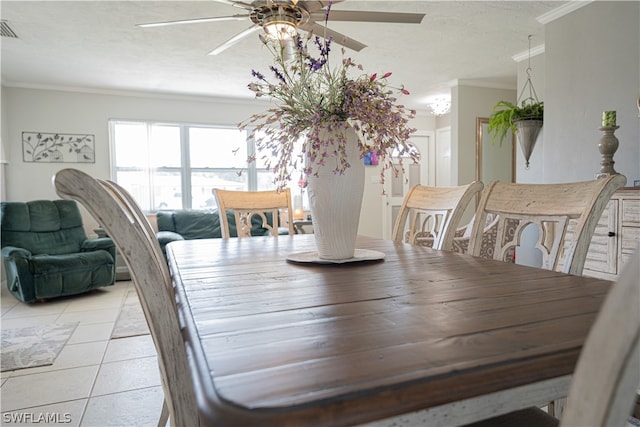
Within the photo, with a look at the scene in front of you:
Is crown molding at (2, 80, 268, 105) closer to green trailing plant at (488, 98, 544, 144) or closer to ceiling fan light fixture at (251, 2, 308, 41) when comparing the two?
green trailing plant at (488, 98, 544, 144)

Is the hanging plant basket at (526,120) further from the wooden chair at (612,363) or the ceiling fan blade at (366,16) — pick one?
the wooden chair at (612,363)

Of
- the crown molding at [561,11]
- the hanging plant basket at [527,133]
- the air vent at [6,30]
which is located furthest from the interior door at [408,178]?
the air vent at [6,30]

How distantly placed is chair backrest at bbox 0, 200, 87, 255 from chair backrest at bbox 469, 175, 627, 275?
176 inches

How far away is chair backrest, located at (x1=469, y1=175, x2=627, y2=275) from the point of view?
1098mm

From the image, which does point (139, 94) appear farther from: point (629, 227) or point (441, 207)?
point (629, 227)

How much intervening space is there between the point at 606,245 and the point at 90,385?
294cm

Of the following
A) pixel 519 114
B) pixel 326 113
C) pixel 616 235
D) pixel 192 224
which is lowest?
pixel 192 224

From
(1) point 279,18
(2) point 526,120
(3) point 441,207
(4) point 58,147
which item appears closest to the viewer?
(3) point 441,207

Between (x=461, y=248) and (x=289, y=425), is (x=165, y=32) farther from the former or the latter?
(x=289, y=425)

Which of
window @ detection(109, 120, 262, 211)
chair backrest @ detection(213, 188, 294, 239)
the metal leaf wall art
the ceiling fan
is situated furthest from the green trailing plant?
the metal leaf wall art

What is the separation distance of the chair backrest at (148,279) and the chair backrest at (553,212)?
104 centimetres

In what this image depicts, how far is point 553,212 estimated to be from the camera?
1.23 meters

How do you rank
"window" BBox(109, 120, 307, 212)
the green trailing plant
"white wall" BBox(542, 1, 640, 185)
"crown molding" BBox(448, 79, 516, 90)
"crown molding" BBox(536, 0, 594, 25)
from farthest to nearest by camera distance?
"window" BBox(109, 120, 307, 212)
"crown molding" BBox(448, 79, 516, 90)
the green trailing plant
"crown molding" BBox(536, 0, 594, 25)
"white wall" BBox(542, 1, 640, 185)

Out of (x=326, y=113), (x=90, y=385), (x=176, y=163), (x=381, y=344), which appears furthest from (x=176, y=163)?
(x=381, y=344)
